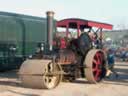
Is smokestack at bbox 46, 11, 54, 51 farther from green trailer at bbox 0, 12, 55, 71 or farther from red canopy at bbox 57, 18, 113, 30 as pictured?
green trailer at bbox 0, 12, 55, 71

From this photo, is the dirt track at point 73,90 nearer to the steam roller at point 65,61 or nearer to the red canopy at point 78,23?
the steam roller at point 65,61

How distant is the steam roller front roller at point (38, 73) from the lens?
37.8 feet

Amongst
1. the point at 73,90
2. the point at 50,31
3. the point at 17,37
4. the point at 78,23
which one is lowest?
the point at 73,90

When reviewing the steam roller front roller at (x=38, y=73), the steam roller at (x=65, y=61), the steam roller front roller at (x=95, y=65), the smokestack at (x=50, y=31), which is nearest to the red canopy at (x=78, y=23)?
the steam roller at (x=65, y=61)

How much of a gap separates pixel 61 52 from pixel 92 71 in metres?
1.17

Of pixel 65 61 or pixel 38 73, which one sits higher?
pixel 65 61

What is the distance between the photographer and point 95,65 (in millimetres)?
13531

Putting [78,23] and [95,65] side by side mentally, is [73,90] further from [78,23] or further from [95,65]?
[78,23]

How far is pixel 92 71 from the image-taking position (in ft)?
42.5

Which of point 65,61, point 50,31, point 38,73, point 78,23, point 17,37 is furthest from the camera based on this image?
point 17,37

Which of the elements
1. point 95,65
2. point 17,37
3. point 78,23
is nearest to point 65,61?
point 95,65

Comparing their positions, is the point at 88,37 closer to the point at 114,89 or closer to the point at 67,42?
the point at 67,42

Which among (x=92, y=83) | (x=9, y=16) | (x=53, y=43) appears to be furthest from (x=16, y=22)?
(x=92, y=83)

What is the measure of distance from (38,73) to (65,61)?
5.51 feet
